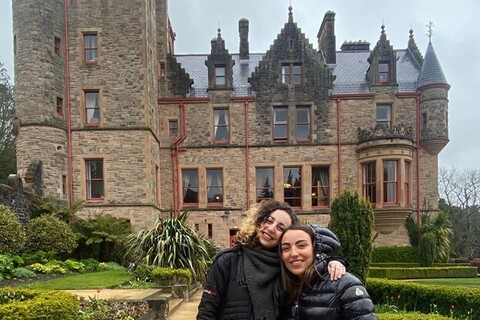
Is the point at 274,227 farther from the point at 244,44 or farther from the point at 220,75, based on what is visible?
the point at 244,44

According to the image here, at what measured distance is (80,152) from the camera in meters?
16.1

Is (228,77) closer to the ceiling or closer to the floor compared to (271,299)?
closer to the ceiling

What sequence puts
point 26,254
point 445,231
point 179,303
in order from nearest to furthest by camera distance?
point 179,303, point 26,254, point 445,231

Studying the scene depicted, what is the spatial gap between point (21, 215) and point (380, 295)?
12.2m

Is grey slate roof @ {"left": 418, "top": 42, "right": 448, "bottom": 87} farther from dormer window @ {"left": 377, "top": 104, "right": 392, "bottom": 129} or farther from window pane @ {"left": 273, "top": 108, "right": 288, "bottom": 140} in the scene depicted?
window pane @ {"left": 273, "top": 108, "right": 288, "bottom": 140}

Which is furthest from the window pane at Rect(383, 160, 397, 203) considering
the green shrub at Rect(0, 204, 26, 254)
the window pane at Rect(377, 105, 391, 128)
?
the green shrub at Rect(0, 204, 26, 254)

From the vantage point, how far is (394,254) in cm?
1706

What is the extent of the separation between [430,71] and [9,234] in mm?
20051

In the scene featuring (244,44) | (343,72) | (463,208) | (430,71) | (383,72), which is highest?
(244,44)

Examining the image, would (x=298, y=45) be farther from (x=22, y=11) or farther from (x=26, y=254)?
(x=26, y=254)

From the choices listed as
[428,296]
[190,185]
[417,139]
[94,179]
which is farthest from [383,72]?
[94,179]

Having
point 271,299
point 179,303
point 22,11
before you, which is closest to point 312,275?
point 271,299

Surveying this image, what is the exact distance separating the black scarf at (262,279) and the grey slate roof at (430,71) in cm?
1934

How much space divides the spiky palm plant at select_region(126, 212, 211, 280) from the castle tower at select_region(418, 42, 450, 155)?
1397 cm
